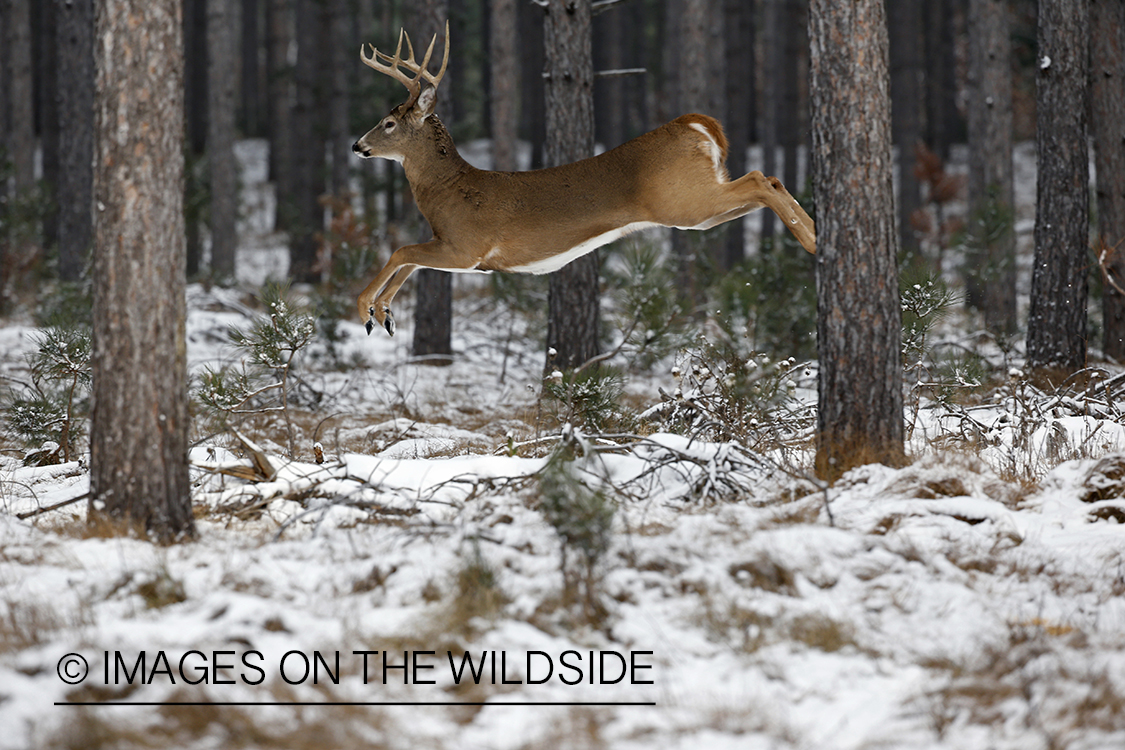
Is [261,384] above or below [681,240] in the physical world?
below

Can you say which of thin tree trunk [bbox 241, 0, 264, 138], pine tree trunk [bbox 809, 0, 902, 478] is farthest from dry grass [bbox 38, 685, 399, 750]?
thin tree trunk [bbox 241, 0, 264, 138]

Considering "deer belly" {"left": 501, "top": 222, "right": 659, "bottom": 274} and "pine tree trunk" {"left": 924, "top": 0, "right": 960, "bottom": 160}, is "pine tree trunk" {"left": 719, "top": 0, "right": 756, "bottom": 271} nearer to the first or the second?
"pine tree trunk" {"left": 924, "top": 0, "right": 960, "bottom": 160}

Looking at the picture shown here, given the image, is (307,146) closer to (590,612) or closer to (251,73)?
(590,612)

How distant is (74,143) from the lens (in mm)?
12805

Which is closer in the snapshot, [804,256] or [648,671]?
[648,671]

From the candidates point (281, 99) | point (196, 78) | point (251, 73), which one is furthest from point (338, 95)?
point (251, 73)

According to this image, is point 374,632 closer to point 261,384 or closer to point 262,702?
point 262,702

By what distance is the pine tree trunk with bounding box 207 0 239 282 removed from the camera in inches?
602

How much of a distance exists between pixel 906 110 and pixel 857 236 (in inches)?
726

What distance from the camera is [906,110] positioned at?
865 inches

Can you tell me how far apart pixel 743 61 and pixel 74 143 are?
1456 cm

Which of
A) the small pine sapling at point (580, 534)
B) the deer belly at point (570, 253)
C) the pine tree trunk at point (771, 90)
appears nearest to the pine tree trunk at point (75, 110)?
the deer belly at point (570, 253)

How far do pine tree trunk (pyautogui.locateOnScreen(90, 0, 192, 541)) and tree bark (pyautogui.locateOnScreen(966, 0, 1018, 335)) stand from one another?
34.1 feet

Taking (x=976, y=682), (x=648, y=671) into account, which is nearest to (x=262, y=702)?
(x=648, y=671)
